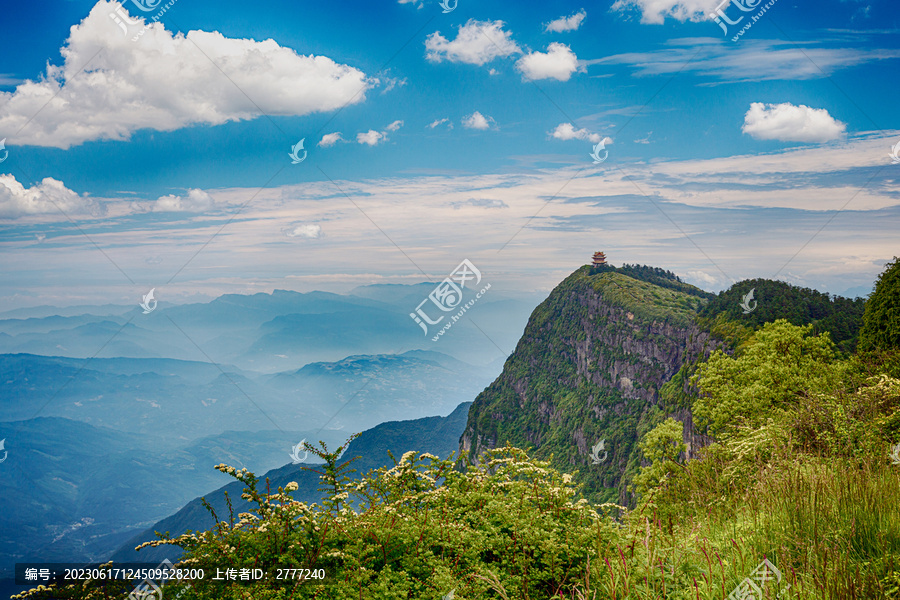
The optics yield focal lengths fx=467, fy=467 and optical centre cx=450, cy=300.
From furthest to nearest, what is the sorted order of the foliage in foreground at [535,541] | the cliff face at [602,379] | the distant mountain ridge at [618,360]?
the cliff face at [602,379], the distant mountain ridge at [618,360], the foliage in foreground at [535,541]

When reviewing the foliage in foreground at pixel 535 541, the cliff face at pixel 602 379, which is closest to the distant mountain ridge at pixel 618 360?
the cliff face at pixel 602 379

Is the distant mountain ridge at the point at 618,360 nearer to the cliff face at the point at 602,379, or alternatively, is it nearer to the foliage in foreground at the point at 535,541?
the cliff face at the point at 602,379

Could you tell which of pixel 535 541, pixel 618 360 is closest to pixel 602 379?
pixel 618 360

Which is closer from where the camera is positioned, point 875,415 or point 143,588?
point 143,588

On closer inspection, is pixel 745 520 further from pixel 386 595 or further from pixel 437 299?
pixel 437 299

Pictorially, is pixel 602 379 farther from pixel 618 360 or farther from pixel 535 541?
pixel 535 541

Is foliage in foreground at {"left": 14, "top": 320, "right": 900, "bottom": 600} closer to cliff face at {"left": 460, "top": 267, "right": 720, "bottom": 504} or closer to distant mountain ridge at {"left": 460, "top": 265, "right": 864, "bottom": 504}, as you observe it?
distant mountain ridge at {"left": 460, "top": 265, "right": 864, "bottom": 504}

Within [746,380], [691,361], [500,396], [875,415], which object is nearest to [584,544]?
[875,415]

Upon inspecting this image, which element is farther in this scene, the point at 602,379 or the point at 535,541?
the point at 602,379

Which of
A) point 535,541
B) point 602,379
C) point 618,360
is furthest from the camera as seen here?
point 602,379
